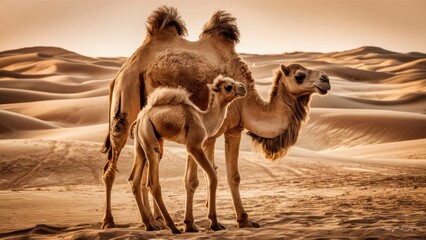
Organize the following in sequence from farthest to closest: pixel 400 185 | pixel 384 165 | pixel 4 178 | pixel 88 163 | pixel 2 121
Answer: pixel 2 121
pixel 384 165
pixel 88 163
pixel 4 178
pixel 400 185

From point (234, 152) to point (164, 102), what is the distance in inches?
56.7

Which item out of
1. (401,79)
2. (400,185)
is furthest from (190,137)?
(401,79)

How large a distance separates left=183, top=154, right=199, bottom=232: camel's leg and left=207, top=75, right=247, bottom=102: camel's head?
41.1 inches

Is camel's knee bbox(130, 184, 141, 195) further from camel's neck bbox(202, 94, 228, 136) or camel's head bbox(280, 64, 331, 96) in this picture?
camel's head bbox(280, 64, 331, 96)

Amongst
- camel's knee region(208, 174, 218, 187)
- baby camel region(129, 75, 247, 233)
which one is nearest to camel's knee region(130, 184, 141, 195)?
baby camel region(129, 75, 247, 233)

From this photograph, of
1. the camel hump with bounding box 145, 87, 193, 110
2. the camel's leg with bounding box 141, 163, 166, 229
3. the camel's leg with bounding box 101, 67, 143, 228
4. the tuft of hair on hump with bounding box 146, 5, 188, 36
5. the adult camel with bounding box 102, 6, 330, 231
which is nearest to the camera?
the camel hump with bounding box 145, 87, 193, 110

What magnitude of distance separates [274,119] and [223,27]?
5.71ft

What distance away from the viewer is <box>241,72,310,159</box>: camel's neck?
8.55 metres

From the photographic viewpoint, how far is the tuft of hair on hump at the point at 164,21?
30.7 feet

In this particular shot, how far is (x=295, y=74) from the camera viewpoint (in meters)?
8.55

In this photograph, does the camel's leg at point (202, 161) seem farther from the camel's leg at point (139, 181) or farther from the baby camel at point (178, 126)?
the camel's leg at point (139, 181)

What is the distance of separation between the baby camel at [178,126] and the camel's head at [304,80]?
1.35 meters

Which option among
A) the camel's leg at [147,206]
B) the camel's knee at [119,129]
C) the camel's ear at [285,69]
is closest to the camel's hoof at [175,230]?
the camel's leg at [147,206]

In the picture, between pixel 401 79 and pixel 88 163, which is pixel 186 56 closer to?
→ pixel 88 163
